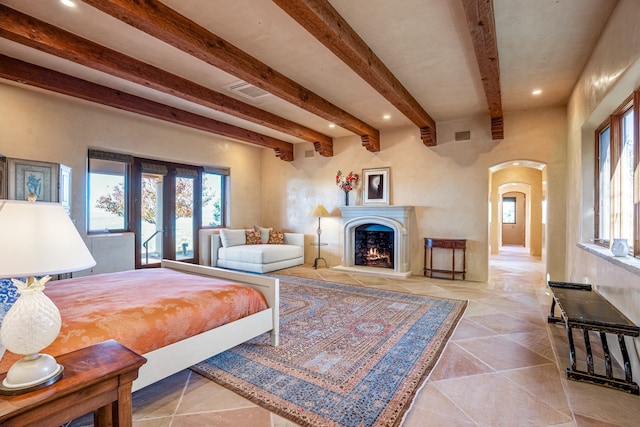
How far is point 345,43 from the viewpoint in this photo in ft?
9.20

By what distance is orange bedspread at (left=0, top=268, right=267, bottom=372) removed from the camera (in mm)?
1738

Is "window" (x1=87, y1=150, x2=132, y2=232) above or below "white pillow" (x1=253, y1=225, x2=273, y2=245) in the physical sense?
above

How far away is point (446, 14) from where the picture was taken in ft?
8.87

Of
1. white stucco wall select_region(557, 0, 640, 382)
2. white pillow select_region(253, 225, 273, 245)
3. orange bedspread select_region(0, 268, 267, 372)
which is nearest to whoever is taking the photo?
orange bedspread select_region(0, 268, 267, 372)

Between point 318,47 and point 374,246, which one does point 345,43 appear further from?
point 374,246

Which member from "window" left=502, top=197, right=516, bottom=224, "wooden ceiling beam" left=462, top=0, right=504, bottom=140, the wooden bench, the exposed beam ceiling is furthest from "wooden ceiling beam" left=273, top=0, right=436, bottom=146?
"window" left=502, top=197, right=516, bottom=224

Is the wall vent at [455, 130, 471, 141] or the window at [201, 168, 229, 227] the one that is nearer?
the wall vent at [455, 130, 471, 141]

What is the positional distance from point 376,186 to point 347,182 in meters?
Answer: 0.61

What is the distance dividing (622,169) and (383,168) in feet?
12.6

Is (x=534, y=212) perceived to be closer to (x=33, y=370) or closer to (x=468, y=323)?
(x=468, y=323)

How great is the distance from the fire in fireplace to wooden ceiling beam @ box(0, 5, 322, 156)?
3.29 meters

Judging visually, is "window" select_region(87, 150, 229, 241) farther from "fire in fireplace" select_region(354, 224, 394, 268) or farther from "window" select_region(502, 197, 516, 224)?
"window" select_region(502, 197, 516, 224)

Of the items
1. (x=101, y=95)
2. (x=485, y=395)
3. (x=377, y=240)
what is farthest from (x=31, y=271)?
(x=377, y=240)

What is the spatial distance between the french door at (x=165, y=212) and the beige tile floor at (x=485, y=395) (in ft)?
14.0
